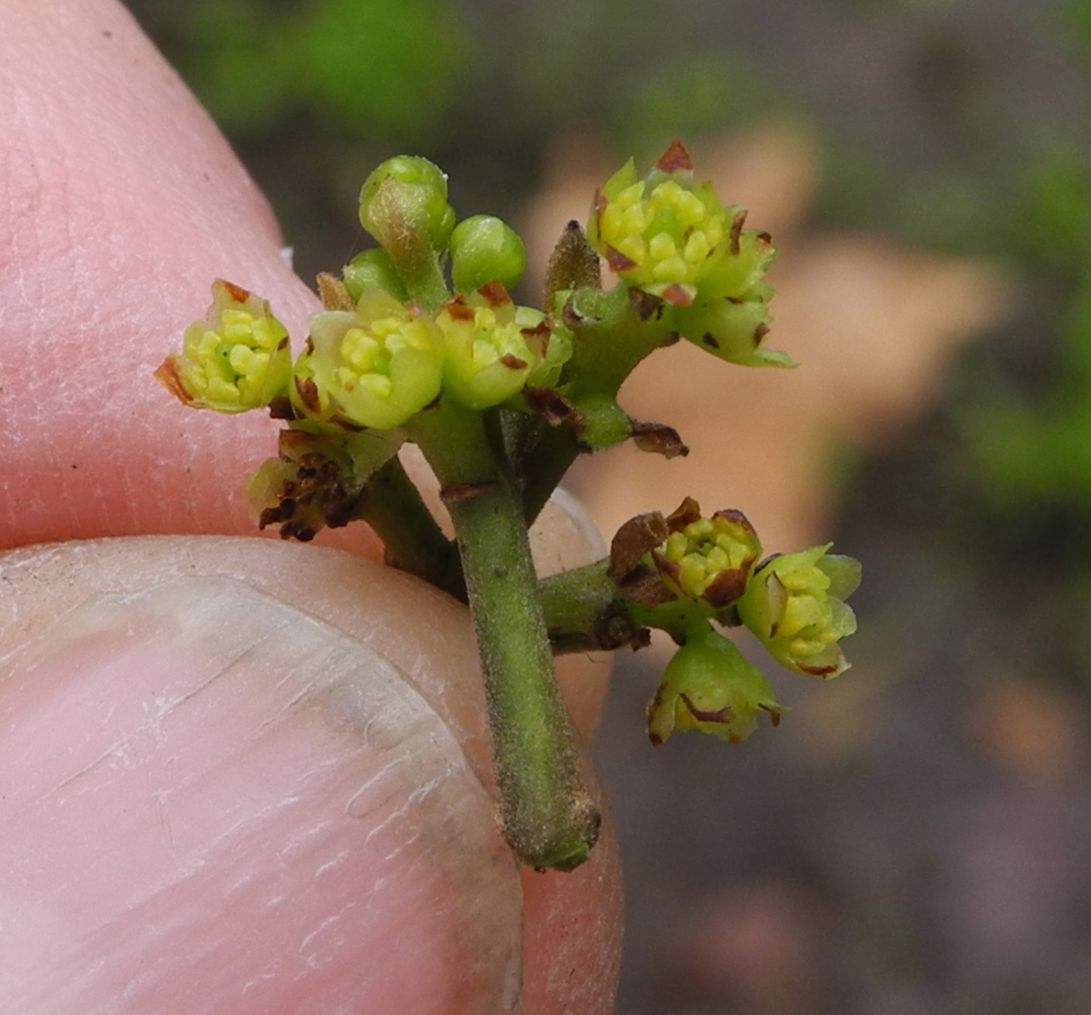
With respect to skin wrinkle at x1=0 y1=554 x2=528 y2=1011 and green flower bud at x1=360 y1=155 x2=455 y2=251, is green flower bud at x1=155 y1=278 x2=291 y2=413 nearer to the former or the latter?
green flower bud at x1=360 y1=155 x2=455 y2=251

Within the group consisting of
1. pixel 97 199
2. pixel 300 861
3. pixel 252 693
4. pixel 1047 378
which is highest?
pixel 97 199

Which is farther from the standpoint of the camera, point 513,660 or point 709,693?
point 709,693

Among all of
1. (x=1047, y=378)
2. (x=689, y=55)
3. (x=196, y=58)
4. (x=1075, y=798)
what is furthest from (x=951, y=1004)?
(x=196, y=58)

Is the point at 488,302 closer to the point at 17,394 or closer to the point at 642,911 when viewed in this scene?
the point at 17,394

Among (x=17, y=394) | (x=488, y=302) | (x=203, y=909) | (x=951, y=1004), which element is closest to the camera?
(x=488, y=302)

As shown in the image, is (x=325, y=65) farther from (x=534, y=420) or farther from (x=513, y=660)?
(x=513, y=660)

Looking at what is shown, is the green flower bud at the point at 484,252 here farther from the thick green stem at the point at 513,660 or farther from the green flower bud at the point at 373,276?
the thick green stem at the point at 513,660

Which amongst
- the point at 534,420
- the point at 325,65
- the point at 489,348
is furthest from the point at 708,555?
the point at 325,65
